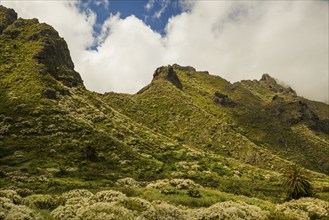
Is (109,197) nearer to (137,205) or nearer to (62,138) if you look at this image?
(137,205)

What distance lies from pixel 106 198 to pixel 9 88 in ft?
220

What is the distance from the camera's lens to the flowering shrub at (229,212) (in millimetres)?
28042

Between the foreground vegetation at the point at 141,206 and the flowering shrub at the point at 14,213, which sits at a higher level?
the foreground vegetation at the point at 141,206

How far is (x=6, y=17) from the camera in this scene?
126375 millimetres

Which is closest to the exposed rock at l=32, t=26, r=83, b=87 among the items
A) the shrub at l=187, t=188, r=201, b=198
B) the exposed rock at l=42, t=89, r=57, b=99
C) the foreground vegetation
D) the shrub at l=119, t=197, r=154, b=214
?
the exposed rock at l=42, t=89, r=57, b=99

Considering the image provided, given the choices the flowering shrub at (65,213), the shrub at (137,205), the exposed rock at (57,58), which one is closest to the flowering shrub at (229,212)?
the shrub at (137,205)

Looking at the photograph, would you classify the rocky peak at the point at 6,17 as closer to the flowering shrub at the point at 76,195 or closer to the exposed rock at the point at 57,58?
the exposed rock at the point at 57,58

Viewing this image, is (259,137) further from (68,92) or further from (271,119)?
(68,92)

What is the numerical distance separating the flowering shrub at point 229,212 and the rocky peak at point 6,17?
109 m

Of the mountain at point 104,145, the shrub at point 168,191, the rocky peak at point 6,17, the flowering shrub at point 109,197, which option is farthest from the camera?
the rocky peak at point 6,17

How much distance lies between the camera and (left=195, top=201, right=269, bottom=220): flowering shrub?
28.0 m

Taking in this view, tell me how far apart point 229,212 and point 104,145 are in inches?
1960

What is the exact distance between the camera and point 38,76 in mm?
94312

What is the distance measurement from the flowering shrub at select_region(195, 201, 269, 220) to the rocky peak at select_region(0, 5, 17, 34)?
10944cm
